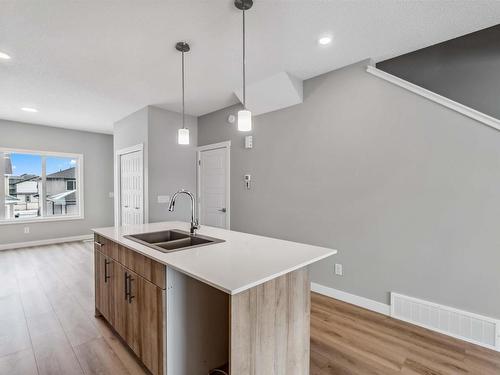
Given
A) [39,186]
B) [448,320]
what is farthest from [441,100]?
[39,186]

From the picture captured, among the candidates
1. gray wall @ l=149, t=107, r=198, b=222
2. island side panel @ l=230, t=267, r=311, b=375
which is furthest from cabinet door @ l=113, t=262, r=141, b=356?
gray wall @ l=149, t=107, r=198, b=222

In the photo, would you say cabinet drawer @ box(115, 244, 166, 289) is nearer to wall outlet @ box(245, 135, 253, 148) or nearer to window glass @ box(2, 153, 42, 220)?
wall outlet @ box(245, 135, 253, 148)

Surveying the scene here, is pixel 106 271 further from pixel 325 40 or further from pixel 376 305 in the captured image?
pixel 325 40

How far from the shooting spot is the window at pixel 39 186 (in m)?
5.11

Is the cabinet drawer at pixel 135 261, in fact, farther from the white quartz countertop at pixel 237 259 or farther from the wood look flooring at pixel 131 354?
the wood look flooring at pixel 131 354

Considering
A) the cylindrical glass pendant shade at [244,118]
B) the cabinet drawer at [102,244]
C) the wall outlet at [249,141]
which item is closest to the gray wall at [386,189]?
the wall outlet at [249,141]

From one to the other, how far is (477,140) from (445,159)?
0.26 meters

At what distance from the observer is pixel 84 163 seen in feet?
19.6

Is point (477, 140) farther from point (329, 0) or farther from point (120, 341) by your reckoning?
point (120, 341)

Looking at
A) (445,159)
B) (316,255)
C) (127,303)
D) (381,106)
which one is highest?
(381,106)

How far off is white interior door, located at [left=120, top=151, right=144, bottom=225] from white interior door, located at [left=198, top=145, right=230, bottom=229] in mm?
1023

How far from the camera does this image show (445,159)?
226 centimetres

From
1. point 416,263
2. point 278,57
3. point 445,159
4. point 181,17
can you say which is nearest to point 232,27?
point 181,17

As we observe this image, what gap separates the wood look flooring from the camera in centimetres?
181
